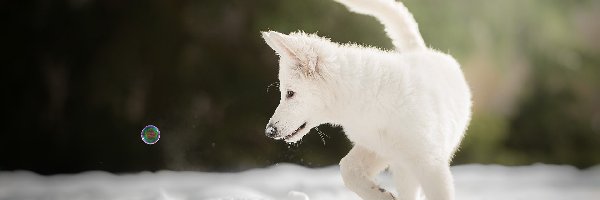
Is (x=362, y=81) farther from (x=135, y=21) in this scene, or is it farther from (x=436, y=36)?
(x=436, y=36)

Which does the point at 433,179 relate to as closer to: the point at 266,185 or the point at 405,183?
the point at 405,183

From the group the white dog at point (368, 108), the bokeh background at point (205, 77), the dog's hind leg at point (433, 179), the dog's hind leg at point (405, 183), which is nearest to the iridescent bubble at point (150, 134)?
the bokeh background at point (205, 77)

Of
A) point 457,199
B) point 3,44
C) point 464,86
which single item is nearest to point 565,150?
point 457,199

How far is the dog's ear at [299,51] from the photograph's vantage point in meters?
2.27

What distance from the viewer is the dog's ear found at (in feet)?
7.43

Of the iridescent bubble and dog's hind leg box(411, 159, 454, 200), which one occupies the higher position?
the iridescent bubble

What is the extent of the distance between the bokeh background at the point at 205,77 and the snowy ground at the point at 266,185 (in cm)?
6

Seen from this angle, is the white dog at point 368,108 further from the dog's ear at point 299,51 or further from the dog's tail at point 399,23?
the dog's tail at point 399,23

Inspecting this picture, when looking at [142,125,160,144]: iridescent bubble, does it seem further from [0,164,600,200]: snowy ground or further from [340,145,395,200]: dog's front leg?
[340,145,395,200]: dog's front leg

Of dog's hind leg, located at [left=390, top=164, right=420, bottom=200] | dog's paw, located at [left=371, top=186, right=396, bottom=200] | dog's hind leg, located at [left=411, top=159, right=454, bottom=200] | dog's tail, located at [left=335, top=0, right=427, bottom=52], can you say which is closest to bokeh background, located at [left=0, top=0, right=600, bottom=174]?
dog's tail, located at [left=335, top=0, right=427, bottom=52]

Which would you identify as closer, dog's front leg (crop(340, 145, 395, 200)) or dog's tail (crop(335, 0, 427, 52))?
dog's front leg (crop(340, 145, 395, 200))

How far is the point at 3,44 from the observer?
334 cm

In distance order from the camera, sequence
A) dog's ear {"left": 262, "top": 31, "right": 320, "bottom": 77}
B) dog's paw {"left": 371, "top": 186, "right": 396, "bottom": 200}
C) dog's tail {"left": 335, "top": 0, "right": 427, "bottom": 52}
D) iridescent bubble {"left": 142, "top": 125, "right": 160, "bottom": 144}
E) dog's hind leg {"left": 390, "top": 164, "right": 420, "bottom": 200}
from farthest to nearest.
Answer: iridescent bubble {"left": 142, "top": 125, "right": 160, "bottom": 144} < dog's tail {"left": 335, "top": 0, "right": 427, "bottom": 52} < dog's hind leg {"left": 390, "top": 164, "right": 420, "bottom": 200} < dog's paw {"left": 371, "top": 186, "right": 396, "bottom": 200} < dog's ear {"left": 262, "top": 31, "right": 320, "bottom": 77}

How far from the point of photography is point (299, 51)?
7.50 feet
